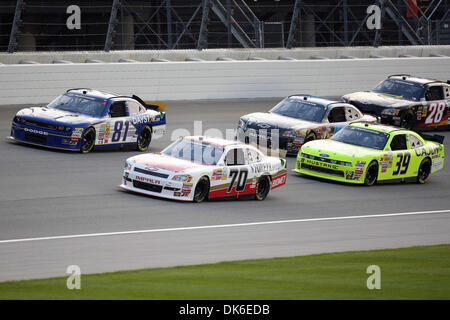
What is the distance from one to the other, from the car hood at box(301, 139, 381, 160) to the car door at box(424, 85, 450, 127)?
313 inches

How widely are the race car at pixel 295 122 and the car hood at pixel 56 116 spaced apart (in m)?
3.82

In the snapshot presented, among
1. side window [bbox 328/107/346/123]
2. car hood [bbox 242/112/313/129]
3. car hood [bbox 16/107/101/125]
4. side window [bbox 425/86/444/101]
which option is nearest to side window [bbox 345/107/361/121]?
side window [bbox 328/107/346/123]

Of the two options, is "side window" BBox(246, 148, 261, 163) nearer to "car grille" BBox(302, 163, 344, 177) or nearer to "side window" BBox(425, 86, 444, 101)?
"car grille" BBox(302, 163, 344, 177)

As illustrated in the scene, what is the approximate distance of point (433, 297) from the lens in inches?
420

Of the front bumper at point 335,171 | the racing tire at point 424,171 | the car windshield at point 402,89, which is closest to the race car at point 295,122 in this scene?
the front bumper at point 335,171

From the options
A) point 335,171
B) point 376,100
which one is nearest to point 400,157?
point 335,171

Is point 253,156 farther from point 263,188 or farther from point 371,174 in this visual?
point 371,174

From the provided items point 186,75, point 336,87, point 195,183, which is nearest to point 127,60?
point 186,75

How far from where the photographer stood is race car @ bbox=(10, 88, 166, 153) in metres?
21.2

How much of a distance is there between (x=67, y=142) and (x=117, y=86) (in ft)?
28.1

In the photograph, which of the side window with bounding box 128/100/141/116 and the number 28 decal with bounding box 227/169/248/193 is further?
the side window with bounding box 128/100/141/116

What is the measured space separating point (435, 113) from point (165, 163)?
535 inches
